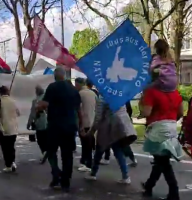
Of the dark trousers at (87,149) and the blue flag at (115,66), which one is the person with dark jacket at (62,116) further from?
the dark trousers at (87,149)

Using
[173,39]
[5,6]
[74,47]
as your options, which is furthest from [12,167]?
[74,47]

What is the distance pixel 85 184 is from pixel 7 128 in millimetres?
2084

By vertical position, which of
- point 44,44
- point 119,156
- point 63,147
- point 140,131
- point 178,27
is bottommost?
point 140,131

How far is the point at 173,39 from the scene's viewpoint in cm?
2577

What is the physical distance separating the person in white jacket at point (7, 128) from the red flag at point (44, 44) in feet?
5.96

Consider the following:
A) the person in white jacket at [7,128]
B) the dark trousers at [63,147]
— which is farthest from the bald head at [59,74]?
the person in white jacket at [7,128]

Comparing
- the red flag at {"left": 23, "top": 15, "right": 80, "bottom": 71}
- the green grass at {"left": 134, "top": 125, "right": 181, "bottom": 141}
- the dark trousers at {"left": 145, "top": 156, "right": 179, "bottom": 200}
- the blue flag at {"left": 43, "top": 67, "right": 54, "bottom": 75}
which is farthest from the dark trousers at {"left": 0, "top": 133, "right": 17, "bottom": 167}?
the green grass at {"left": 134, "top": 125, "right": 181, "bottom": 141}

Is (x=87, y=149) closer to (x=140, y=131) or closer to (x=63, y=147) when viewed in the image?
(x=63, y=147)

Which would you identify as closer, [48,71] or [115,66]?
[115,66]

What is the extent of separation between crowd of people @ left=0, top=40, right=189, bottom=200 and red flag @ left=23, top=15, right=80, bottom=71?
6.17ft

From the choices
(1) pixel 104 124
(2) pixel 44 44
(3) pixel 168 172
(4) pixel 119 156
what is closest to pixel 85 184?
(4) pixel 119 156

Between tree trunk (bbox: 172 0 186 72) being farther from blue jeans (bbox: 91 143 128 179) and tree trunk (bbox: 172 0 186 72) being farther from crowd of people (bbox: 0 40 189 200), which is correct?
blue jeans (bbox: 91 143 128 179)

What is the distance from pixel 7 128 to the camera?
970 cm

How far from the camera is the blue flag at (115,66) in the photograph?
7312 mm
